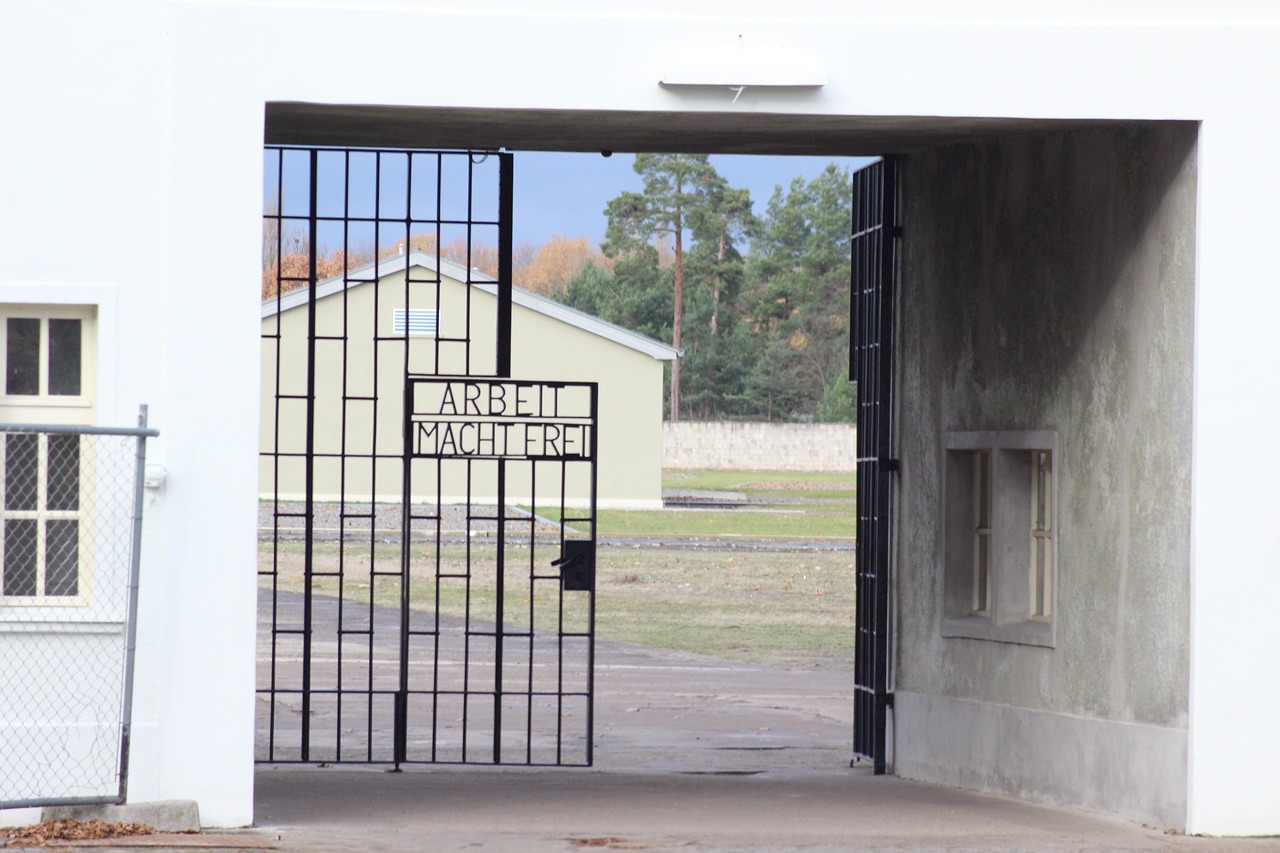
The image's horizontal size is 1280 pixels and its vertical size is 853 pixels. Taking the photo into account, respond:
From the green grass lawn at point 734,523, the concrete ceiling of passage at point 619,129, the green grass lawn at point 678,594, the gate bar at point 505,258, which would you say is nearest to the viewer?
the concrete ceiling of passage at point 619,129

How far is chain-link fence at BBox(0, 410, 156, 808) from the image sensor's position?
8055 millimetres

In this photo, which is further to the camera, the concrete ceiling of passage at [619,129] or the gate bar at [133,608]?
the concrete ceiling of passage at [619,129]

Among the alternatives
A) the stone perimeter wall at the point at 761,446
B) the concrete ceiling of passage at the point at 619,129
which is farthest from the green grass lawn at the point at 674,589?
the stone perimeter wall at the point at 761,446

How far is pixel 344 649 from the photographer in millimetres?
19875

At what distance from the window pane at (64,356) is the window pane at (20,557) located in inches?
26.4

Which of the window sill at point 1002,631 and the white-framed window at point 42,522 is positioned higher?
the white-framed window at point 42,522

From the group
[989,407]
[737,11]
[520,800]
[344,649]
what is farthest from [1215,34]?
[344,649]

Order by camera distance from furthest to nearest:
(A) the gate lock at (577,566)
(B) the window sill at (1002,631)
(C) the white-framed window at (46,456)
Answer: (A) the gate lock at (577,566), (B) the window sill at (1002,631), (C) the white-framed window at (46,456)

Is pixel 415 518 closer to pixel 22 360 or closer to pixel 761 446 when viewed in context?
pixel 22 360

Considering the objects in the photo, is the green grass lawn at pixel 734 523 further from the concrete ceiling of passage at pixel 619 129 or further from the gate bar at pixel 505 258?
the concrete ceiling of passage at pixel 619 129

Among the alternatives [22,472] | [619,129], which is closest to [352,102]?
[619,129]

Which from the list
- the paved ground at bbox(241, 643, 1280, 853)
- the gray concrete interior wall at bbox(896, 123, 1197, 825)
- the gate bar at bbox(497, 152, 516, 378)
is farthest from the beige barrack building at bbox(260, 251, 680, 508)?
the gray concrete interior wall at bbox(896, 123, 1197, 825)

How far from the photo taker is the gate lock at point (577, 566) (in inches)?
431

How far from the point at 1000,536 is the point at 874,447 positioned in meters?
1.82
